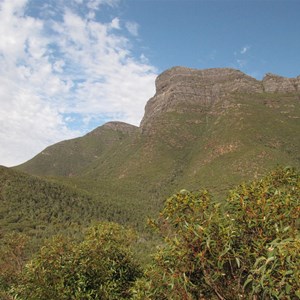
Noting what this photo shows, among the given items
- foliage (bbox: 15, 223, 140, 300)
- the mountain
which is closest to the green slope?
the mountain

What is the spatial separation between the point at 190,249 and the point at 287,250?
2460 millimetres

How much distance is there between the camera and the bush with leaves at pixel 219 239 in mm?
7070

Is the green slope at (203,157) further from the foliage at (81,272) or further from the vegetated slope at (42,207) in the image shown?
the foliage at (81,272)

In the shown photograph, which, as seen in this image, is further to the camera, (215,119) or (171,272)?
(215,119)

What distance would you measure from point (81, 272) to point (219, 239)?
10099mm

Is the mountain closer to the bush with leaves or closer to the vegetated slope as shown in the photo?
the vegetated slope

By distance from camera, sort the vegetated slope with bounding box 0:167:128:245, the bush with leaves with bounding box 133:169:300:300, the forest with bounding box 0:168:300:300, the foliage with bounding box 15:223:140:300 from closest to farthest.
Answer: the forest with bounding box 0:168:300:300
the bush with leaves with bounding box 133:169:300:300
the foliage with bounding box 15:223:140:300
the vegetated slope with bounding box 0:167:128:245

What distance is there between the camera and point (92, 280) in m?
14.9

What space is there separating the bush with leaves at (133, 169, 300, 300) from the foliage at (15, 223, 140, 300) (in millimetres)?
6694

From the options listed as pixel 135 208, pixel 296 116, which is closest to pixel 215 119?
pixel 296 116

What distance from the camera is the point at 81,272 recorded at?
1482 centimetres

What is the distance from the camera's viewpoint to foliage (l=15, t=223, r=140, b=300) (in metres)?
13.4

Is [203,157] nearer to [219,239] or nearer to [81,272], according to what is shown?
[81,272]

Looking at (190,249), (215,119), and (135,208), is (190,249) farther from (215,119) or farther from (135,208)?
(215,119)
